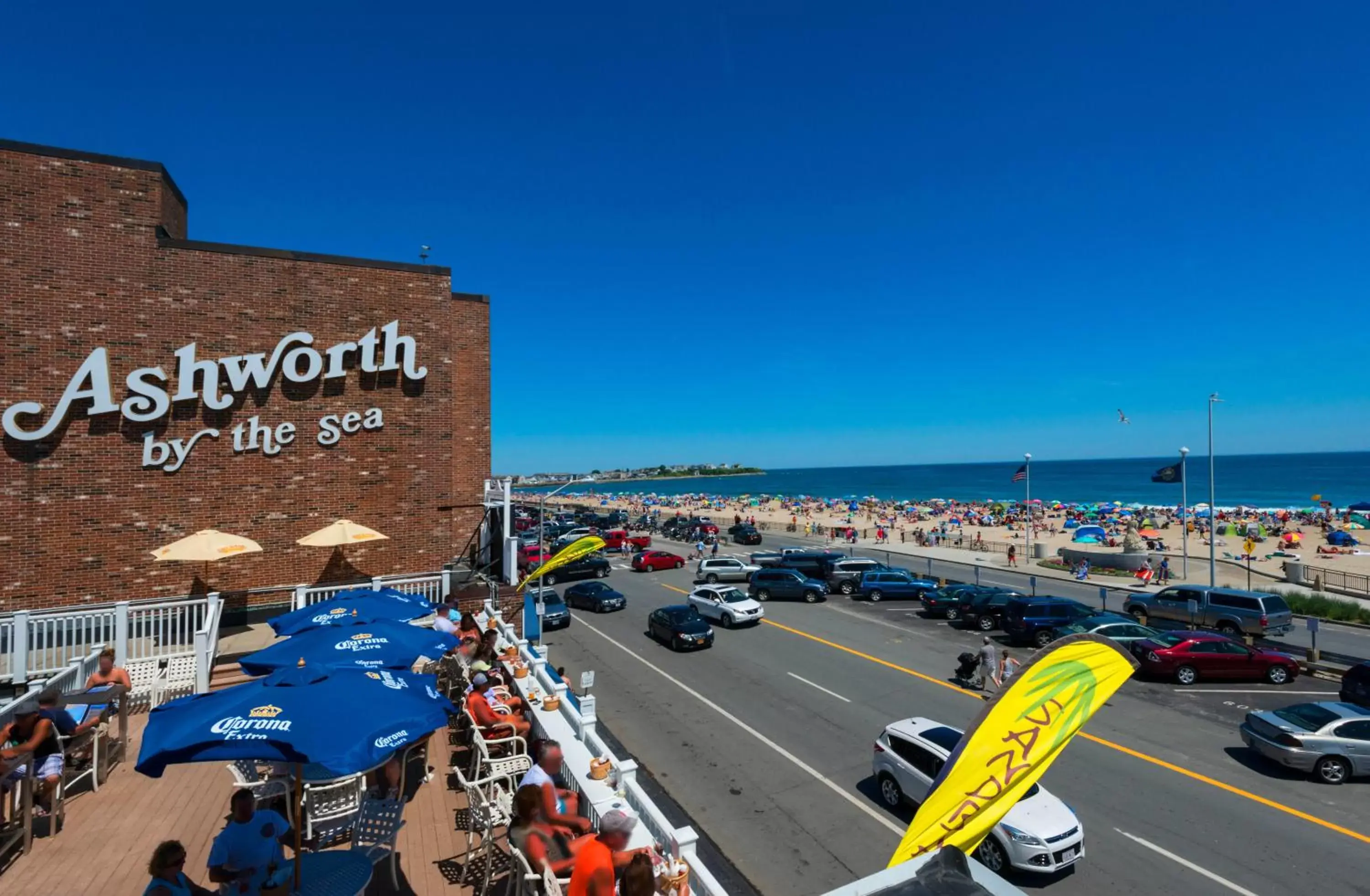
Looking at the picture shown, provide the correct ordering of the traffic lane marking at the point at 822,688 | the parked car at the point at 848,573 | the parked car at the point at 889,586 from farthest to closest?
the parked car at the point at 848,573, the parked car at the point at 889,586, the traffic lane marking at the point at 822,688

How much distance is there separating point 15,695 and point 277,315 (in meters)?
9.02

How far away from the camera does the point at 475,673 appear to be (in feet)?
32.3

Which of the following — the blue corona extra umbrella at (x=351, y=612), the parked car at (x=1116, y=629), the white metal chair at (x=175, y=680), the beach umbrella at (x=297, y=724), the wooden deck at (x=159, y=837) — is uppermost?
the beach umbrella at (x=297, y=724)

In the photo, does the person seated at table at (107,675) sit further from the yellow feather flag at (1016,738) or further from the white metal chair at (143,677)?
the yellow feather flag at (1016,738)

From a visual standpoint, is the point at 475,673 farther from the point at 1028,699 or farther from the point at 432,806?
the point at 1028,699

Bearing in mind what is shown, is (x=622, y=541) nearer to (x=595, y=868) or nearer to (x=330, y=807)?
(x=330, y=807)

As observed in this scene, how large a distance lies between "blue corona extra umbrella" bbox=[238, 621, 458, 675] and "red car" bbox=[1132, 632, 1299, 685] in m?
19.5

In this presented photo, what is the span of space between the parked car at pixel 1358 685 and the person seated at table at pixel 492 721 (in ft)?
63.5

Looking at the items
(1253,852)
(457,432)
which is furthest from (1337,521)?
(457,432)

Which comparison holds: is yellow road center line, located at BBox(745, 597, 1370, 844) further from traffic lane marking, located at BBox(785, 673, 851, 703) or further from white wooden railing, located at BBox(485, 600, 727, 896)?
white wooden railing, located at BBox(485, 600, 727, 896)

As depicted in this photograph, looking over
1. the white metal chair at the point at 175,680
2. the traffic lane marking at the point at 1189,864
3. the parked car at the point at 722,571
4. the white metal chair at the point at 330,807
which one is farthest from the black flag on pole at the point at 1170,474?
the white metal chair at the point at 175,680

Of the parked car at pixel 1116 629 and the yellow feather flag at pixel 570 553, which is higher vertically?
the yellow feather flag at pixel 570 553

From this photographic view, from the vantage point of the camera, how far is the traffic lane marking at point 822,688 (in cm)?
1723

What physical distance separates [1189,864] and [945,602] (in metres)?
17.9
